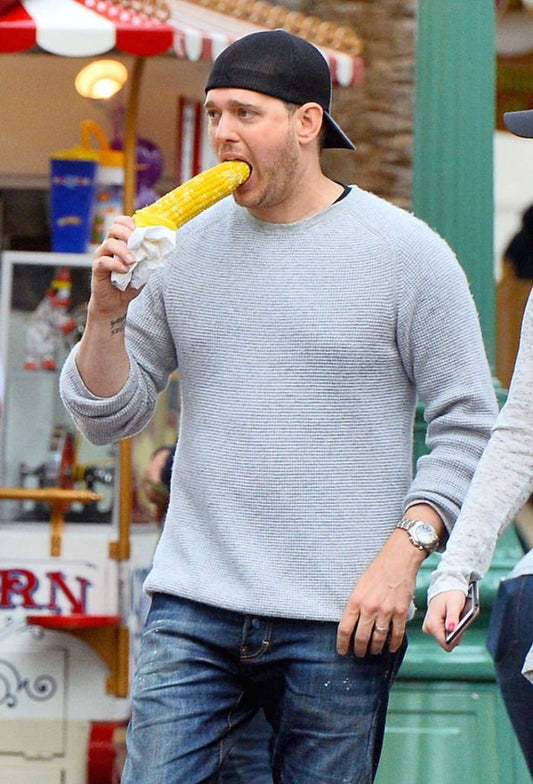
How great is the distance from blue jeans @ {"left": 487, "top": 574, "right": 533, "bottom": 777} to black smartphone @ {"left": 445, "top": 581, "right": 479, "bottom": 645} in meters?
0.16

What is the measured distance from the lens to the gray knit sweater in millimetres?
2830

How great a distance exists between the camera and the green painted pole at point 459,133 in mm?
4477

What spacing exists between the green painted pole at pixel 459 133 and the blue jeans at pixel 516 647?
179 cm

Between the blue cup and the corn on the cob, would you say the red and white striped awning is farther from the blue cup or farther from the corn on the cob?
the corn on the cob

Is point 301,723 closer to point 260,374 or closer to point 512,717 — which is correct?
point 512,717

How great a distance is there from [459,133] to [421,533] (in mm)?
2069

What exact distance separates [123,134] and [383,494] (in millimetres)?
3538

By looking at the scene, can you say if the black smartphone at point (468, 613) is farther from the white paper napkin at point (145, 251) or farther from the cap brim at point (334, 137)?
the cap brim at point (334, 137)

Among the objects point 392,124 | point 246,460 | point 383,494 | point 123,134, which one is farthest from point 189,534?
point 392,124

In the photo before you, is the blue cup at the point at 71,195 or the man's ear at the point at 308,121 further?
the blue cup at the point at 71,195

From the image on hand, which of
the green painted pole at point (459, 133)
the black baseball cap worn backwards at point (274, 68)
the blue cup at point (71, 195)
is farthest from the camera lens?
the blue cup at point (71, 195)

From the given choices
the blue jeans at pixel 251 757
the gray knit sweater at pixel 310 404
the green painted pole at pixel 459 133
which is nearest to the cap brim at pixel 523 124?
the gray knit sweater at pixel 310 404

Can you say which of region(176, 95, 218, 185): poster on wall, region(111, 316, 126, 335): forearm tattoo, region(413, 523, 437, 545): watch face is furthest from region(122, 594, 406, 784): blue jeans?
region(176, 95, 218, 185): poster on wall

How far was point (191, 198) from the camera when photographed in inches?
111
